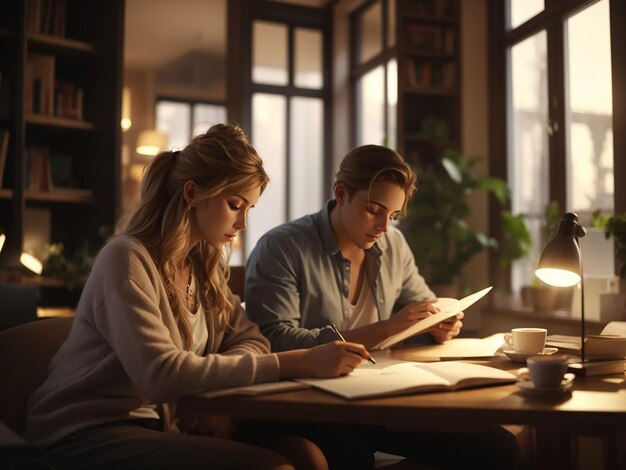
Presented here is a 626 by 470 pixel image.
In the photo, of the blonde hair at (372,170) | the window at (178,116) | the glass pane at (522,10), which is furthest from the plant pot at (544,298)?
the window at (178,116)

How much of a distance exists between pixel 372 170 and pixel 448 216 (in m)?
2.80

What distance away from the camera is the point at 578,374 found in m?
1.46

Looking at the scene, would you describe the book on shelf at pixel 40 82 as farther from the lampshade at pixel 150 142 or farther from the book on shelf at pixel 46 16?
the lampshade at pixel 150 142

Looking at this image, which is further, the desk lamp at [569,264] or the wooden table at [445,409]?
the desk lamp at [569,264]

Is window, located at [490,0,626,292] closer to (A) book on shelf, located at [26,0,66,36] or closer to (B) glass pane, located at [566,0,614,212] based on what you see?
(B) glass pane, located at [566,0,614,212]

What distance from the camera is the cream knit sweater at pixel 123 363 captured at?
1.25 m

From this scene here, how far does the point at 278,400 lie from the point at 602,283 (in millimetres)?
2459

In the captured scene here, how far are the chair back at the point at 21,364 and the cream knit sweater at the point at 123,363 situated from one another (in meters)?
0.04

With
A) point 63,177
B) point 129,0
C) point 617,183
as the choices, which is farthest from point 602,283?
point 129,0

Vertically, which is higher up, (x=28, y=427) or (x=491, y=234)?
(x=491, y=234)

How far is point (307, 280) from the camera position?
78.3 inches

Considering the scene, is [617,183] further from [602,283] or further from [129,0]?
[129,0]

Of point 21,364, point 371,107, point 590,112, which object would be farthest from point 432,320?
point 371,107

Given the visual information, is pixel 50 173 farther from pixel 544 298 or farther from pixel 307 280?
pixel 544 298
